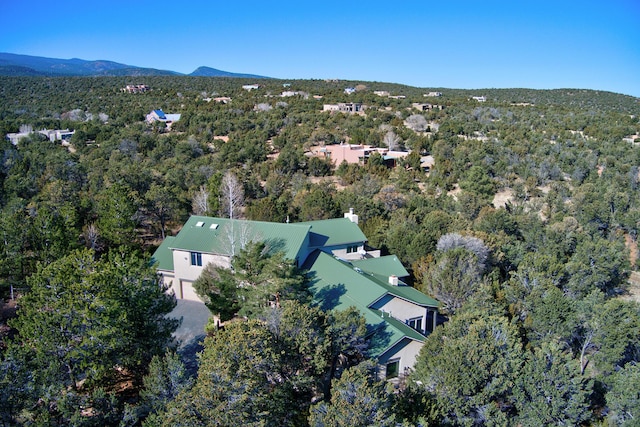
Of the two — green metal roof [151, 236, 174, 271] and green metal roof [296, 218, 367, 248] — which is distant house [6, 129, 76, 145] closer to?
green metal roof [151, 236, 174, 271]

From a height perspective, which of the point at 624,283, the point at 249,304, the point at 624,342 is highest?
the point at 249,304

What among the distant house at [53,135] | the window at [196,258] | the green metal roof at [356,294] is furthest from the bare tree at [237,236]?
the distant house at [53,135]

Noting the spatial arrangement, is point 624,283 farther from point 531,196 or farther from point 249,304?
point 249,304

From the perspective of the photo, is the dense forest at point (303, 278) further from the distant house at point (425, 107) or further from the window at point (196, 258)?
the distant house at point (425, 107)

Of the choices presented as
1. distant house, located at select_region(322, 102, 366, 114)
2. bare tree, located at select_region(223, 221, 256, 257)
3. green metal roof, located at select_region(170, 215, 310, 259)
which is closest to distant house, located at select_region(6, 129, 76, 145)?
distant house, located at select_region(322, 102, 366, 114)

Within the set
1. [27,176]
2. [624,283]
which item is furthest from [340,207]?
[27,176]
